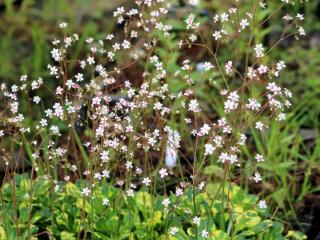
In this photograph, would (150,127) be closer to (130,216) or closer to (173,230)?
(130,216)

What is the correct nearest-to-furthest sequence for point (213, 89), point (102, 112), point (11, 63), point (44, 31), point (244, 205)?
point (102, 112) → point (244, 205) → point (213, 89) → point (11, 63) → point (44, 31)

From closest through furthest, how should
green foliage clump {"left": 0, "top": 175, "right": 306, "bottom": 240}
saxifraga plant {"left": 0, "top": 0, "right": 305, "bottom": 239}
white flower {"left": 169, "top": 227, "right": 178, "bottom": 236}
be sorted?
saxifraga plant {"left": 0, "top": 0, "right": 305, "bottom": 239}
white flower {"left": 169, "top": 227, "right": 178, "bottom": 236}
green foliage clump {"left": 0, "top": 175, "right": 306, "bottom": 240}

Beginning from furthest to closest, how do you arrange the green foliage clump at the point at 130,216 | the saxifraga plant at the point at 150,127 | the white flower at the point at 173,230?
the green foliage clump at the point at 130,216 < the white flower at the point at 173,230 < the saxifraga plant at the point at 150,127

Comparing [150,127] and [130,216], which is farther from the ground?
[150,127]

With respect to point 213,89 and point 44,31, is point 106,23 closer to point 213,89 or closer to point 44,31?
point 44,31

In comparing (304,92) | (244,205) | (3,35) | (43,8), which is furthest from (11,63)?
(244,205)

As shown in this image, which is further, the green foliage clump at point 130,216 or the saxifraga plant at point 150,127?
the green foliage clump at point 130,216

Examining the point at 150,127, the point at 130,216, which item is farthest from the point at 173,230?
the point at 150,127

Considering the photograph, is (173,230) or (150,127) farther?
(150,127)

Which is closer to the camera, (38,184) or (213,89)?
(38,184)

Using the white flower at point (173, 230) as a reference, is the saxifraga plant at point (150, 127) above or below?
above

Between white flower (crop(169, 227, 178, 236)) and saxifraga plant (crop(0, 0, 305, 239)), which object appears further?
white flower (crop(169, 227, 178, 236))
